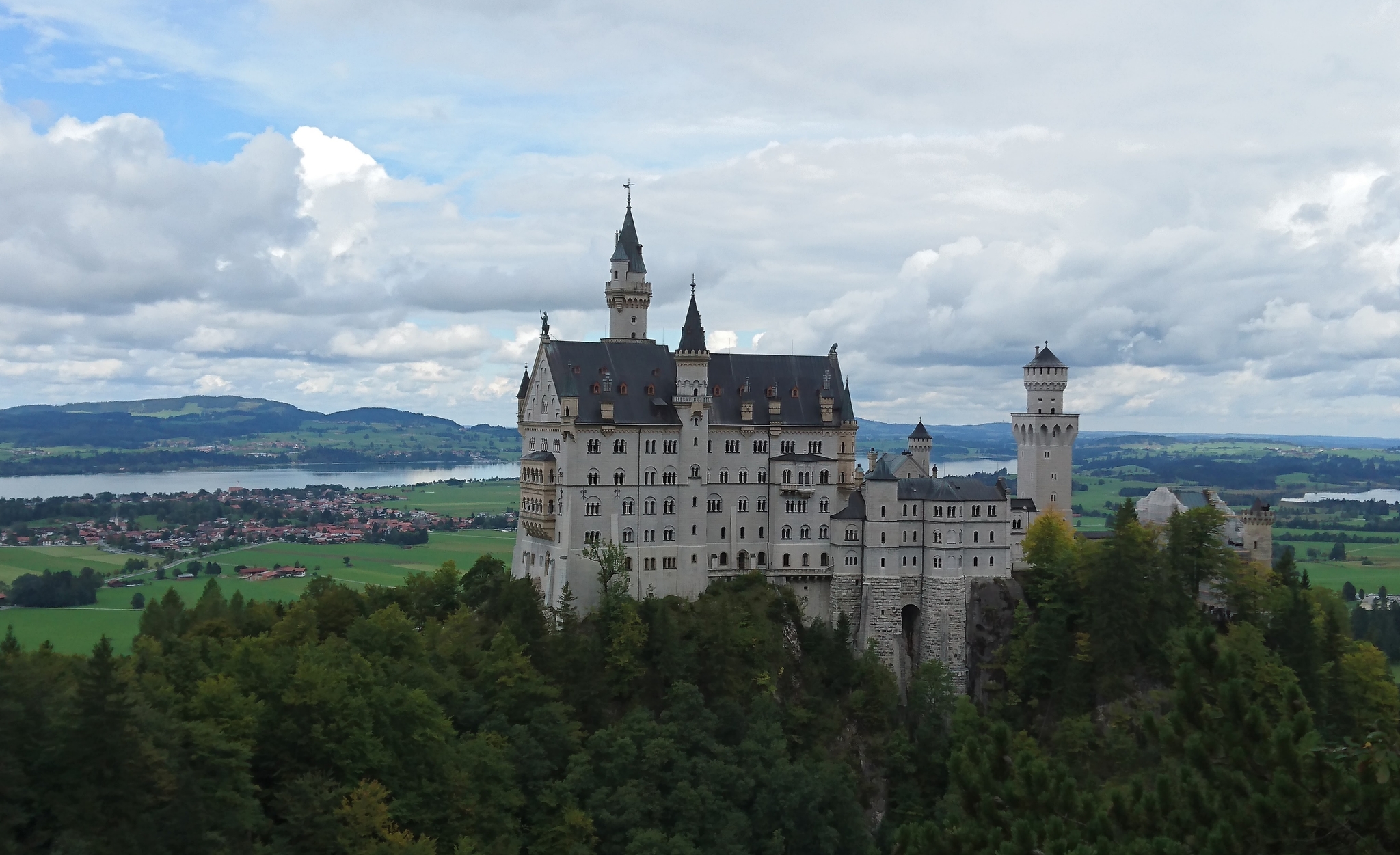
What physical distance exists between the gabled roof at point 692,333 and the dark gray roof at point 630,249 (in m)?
8.84

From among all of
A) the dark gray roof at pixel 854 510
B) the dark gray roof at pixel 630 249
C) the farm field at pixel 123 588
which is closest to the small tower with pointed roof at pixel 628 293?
the dark gray roof at pixel 630 249

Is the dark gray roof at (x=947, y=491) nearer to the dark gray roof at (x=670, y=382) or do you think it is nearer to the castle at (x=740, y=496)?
the castle at (x=740, y=496)

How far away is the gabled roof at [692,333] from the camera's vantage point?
3529 inches

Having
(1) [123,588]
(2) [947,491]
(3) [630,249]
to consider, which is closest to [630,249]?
(3) [630,249]

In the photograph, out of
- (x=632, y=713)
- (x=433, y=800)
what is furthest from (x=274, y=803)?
(x=632, y=713)

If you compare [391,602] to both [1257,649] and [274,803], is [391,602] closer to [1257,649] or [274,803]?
[274,803]

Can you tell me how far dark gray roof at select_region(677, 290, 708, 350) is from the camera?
89625 mm

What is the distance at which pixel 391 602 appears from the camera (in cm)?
9019

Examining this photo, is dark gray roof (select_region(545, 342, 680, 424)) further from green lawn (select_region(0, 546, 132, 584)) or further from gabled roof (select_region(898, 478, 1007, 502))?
green lawn (select_region(0, 546, 132, 584))

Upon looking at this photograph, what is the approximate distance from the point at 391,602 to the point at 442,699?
672 inches

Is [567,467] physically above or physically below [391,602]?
above

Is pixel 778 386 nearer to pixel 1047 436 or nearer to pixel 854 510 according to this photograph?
pixel 854 510

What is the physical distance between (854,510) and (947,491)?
6530 millimetres

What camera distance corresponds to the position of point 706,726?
79812mm
